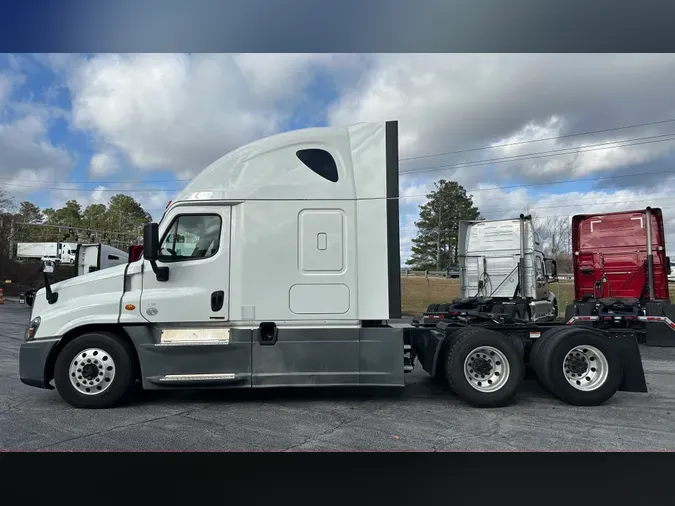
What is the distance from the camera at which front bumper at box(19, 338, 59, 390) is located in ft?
20.2

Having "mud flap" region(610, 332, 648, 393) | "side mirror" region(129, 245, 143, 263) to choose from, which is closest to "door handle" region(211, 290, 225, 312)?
"side mirror" region(129, 245, 143, 263)

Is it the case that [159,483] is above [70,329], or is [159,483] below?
below

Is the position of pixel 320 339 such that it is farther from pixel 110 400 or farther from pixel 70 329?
pixel 70 329

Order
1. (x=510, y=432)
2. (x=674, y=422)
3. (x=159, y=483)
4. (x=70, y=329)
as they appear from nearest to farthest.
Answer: (x=159, y=483)
(x=510, y=432)
(x=674, y=422)
(x=70, y=329)

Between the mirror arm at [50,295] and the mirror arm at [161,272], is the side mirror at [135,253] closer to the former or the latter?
the mirror arm at [50,295]

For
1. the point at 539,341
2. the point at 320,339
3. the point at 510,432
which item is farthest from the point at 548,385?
the point at 320,339

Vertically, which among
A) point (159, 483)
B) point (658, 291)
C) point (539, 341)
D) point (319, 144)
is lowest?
point (159, 483)

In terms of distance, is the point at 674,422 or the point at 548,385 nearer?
the point at 674,422

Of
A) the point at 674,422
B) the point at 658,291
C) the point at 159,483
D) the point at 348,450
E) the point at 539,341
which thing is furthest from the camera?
the point at 658,291

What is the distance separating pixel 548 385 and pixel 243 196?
4667 mm

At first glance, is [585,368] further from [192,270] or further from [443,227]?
[443,227]

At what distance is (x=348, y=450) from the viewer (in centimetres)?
475

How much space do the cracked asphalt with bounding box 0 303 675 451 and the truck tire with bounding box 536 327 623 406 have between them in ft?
0.70

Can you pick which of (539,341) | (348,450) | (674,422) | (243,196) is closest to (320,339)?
(348,450)
